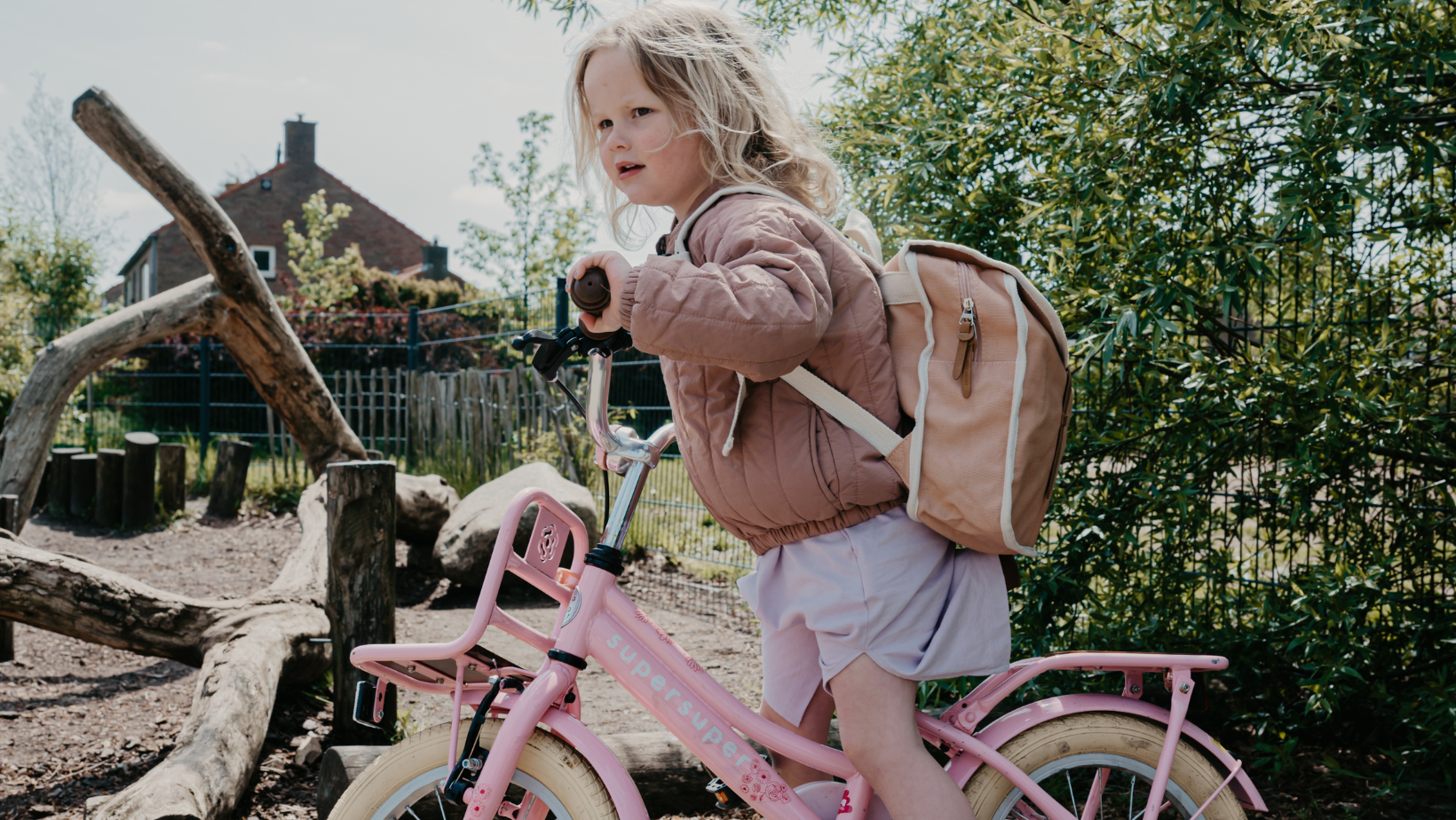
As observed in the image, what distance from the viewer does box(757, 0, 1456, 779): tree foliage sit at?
237 cm

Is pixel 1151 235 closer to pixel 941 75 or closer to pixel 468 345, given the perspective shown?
pixel 941 75

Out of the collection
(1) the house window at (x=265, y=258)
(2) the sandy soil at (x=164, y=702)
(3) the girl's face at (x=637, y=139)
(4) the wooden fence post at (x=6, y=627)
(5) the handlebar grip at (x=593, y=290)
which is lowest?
(2) the sandy soil at (x=164, y=702)

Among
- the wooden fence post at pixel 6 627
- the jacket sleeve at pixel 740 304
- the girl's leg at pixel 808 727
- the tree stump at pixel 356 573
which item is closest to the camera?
the jacket sleeve at pixel 740 304

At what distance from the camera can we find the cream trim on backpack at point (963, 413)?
4.85ft

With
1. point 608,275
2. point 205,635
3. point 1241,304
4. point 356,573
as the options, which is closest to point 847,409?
point 608,275

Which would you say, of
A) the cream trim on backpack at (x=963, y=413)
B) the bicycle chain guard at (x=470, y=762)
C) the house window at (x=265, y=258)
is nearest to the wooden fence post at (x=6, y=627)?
the bicycle chain guard at (x=470, y=762)

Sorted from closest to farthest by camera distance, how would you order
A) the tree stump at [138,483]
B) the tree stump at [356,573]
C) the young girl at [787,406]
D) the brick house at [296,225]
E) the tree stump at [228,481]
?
the young girl at [787,406], the tree stump at [356,573], the tree stump at [138,483], the tree stump at [228,481], the brick house at [296,225]

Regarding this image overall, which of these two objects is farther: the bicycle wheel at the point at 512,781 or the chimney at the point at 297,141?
the chimney at the point at 297,141

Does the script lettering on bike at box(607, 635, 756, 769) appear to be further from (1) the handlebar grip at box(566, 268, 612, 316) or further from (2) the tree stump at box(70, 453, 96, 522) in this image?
(2) the tree stump at box(70, 453, 96, 522)

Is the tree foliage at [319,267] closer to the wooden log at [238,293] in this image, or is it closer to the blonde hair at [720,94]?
the wooden log at [238,293]

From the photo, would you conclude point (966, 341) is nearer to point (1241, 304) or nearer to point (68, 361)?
point (1241, 304)

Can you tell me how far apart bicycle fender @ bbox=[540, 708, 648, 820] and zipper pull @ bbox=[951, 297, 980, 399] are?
0.82 meters

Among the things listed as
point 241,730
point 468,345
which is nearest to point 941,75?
point 241,730

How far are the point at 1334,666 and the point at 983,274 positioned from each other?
175 cm
